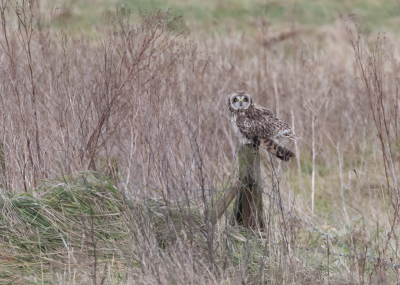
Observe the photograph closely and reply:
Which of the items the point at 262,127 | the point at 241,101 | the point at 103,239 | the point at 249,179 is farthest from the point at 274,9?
the point at 103,239

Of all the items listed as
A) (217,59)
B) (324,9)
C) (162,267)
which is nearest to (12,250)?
(162,267)

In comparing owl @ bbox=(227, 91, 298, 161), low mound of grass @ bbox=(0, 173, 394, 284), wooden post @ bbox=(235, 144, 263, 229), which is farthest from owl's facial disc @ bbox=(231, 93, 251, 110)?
low mound of grass @ bbox=(0, 173, 394, 284)

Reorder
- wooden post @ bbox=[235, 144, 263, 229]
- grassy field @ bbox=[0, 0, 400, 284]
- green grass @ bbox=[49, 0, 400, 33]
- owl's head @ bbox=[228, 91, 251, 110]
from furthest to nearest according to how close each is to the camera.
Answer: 1. green grass @ bbox=[49, 0, 400, 33]
2. owl's head @ bbox=[228, 91, 251, 110]
3. wooden post @ bbox=[235, 144, 263, 229]
4. grassy field @ bbox=[0, 0, 400, 284]

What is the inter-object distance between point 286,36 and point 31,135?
34.0 ft

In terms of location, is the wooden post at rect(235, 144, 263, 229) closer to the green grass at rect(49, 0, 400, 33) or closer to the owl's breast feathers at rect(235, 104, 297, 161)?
the owl's breast feathers at rect(235, 104, 297, 161)

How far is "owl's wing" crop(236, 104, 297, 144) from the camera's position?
12.1 feet

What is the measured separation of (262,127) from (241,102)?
1.13 ft

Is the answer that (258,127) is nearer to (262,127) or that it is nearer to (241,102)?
(262,127)

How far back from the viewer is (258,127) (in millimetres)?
3713

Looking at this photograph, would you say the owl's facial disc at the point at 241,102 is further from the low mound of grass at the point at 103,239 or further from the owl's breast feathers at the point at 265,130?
the low mound of grass at the point at 103,239

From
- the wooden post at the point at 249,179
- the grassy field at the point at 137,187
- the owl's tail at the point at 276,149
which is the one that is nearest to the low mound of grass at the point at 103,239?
the grassy field at the point at 137,187

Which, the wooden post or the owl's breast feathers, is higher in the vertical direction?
the owl's breast feathers

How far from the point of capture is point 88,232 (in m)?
2.92

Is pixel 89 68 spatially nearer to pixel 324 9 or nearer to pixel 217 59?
pixel 217 59
